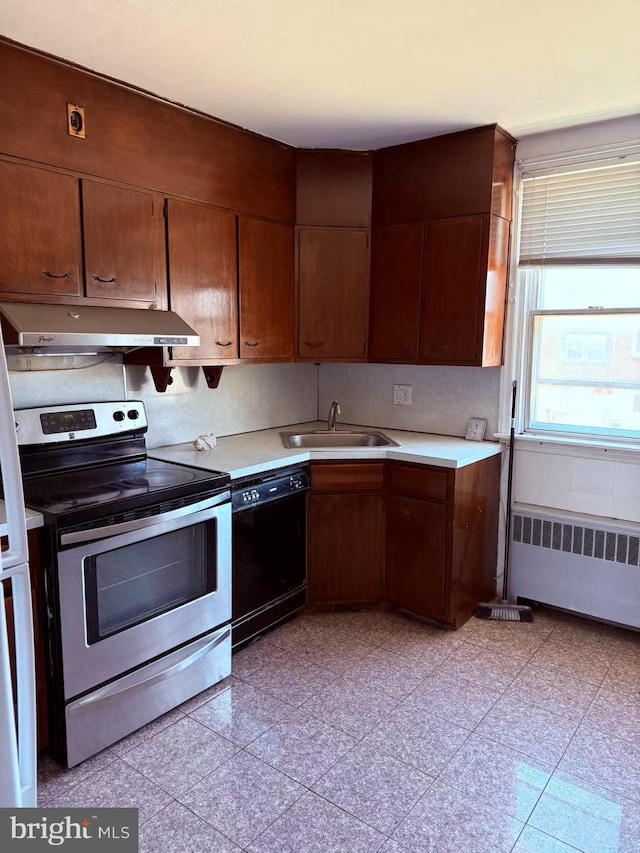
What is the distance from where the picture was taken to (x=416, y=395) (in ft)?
11.8

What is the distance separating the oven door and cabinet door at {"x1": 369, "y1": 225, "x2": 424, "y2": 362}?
52.6 inches

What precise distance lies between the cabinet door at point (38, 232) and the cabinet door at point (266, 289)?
90 centimetres

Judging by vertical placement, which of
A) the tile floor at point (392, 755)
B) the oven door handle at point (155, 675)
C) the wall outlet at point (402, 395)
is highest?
the wall outlet at point (402, 395)

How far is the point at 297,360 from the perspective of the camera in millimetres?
3363

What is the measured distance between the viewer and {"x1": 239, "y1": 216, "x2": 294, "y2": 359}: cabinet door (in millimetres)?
3016

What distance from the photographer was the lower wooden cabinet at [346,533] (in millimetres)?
3057

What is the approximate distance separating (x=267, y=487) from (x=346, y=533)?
589 mm

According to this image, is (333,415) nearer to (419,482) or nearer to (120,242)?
(419,482)

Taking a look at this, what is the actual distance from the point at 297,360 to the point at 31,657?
2.32m

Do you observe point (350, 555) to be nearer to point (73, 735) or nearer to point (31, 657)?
point (73, 735)

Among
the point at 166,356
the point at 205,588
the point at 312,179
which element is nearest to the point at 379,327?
the point at 312,179

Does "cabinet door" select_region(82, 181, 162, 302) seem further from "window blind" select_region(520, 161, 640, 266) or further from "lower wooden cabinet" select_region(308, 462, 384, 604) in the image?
"window blind" select_region(520, 161, 640, 266)

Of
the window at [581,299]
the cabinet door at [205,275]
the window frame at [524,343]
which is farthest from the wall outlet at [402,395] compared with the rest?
the cabinet door at [205,275]

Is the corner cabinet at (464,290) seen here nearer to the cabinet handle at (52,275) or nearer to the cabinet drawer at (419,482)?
the cabinet drawer at (419,482)
